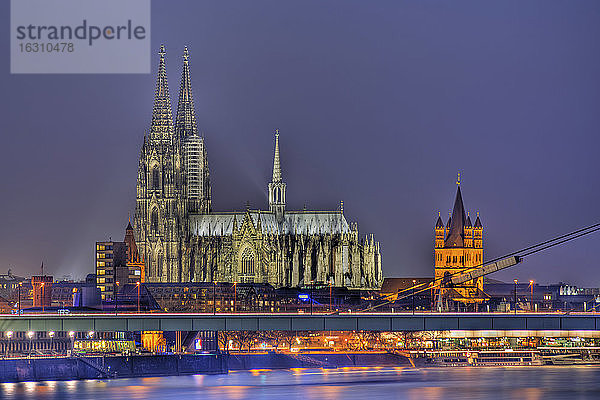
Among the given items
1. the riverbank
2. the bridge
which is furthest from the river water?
the bridge

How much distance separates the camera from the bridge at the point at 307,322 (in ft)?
529

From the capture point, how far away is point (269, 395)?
152 metres

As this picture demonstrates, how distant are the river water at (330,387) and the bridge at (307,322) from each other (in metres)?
5.89

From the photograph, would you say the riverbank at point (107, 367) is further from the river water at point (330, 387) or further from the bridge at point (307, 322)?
the bridge at point (307, 322)

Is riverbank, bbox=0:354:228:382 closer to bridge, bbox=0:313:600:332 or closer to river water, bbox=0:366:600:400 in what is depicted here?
river water, bbox=0:366:600:400

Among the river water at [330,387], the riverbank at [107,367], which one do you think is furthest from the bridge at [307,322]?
the riverbank at [107,367]

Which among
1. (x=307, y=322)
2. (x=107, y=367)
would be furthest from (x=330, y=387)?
(x=107, y=367)

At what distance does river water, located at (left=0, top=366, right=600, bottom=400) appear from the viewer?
152 m

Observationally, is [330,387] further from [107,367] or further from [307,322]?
[107,367]

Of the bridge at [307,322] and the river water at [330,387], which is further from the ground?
the bridge at [307,322]

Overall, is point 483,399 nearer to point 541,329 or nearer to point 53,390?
point 541,329

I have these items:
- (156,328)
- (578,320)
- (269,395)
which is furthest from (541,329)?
(156,328)

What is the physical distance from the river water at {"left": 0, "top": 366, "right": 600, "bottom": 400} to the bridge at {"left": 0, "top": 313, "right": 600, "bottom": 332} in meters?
5.89

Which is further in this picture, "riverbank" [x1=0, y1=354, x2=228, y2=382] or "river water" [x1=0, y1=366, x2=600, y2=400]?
"riverbank" [x1=0, y1=354, x2=228, y2=382]
